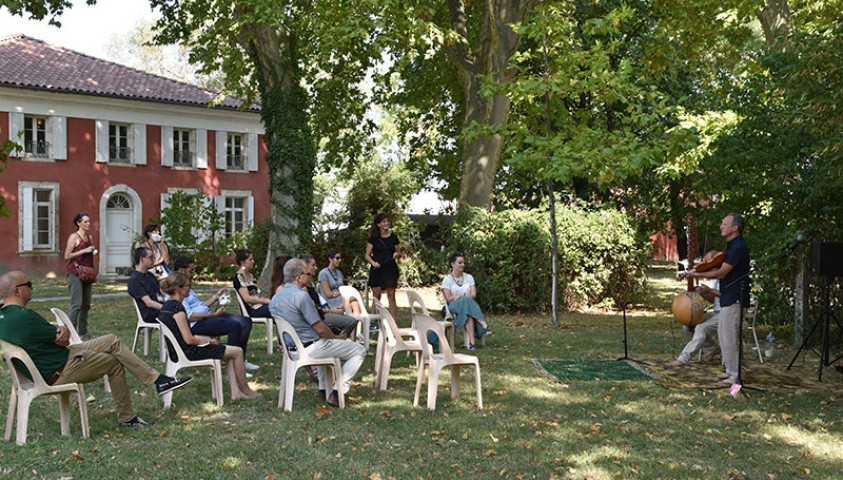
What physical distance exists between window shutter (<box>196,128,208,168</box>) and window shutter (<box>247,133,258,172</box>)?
1.80 m

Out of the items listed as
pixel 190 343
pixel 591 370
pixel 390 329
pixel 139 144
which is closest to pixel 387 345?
pixel 390 329

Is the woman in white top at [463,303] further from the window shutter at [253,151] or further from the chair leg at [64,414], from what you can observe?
the window shutter at [253,151]

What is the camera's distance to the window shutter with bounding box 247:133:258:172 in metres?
34.2

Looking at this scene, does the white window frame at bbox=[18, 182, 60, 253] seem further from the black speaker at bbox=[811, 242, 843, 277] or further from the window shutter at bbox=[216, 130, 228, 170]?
the black speaker at bbox=[811, 242, 843, 277]

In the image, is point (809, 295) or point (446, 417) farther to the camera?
point (809, 295)

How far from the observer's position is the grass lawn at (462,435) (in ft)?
19.7

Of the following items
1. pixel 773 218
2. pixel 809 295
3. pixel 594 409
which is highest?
pixel 773 218

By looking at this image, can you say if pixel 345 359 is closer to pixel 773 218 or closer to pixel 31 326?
pixel 31 326

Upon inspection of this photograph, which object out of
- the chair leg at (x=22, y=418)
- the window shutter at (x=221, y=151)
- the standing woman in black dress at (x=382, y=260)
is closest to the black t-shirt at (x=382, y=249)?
the standing woman in black dress at (x=382, y=260)

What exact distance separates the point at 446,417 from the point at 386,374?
143cm

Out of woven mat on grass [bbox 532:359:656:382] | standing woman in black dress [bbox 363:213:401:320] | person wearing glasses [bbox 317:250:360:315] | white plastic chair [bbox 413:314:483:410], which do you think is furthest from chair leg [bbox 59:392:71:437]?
standing woman in black dress [bbox 363:213:401:320]

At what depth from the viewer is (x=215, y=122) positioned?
33.5m

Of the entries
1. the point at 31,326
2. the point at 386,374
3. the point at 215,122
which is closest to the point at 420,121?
the point at 215,122

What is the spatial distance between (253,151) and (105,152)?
5.86 meters
